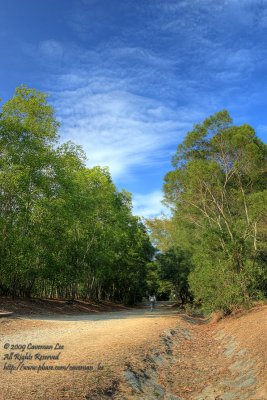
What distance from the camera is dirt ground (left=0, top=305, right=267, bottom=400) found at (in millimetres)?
6820

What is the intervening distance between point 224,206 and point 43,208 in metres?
11.0

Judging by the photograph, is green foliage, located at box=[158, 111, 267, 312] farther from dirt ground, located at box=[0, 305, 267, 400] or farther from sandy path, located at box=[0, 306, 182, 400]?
sandy path, located at box=[0, 306, 182, 400]

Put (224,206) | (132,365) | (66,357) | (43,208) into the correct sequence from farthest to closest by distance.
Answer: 1. (224,206)
2. (43,208)
3. (132,365)
4. (66,357)

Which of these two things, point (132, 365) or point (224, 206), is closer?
point (132, 365)

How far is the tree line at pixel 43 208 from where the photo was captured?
2189cm

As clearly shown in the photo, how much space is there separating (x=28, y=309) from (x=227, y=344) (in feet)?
40.1

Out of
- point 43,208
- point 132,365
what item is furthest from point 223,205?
point 132,365

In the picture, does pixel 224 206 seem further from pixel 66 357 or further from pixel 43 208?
pixel 66 357

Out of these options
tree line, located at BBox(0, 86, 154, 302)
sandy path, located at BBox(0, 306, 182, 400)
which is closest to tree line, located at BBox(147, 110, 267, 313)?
sandy path, located at BBox(0, 306, 182, 400)

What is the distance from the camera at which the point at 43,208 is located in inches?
888

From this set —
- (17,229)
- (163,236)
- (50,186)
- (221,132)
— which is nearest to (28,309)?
(17,229)

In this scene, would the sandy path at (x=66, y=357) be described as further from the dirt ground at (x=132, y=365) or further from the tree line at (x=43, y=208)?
the tree line at (x=43, y=208)

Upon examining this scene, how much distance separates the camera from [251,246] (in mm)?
19938

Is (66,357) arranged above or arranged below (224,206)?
below
